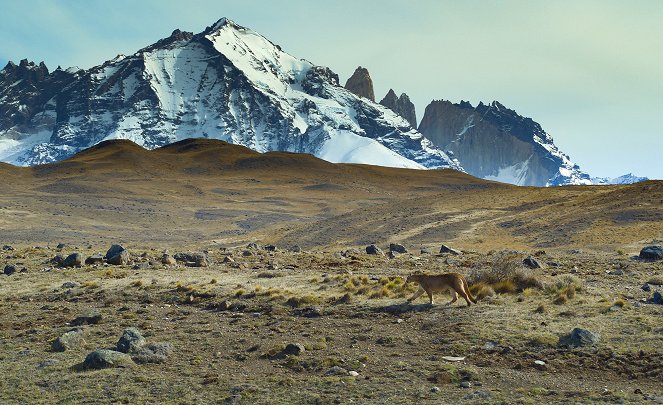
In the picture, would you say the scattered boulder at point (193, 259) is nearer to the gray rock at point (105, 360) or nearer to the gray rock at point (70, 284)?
the gray rock at point (70, 284)

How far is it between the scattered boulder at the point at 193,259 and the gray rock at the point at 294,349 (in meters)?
18.6

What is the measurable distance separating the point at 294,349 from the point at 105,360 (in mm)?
4455

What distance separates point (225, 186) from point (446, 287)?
456 feet

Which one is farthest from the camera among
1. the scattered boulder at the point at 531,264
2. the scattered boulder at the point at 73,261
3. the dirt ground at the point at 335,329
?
the scattered boulder at the point at 73,261

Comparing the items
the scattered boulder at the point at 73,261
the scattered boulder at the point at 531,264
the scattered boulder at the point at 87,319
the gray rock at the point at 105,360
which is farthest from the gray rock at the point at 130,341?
the scattered boulder at the point at 531,264

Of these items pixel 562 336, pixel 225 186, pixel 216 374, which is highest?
→ pixel 225 186

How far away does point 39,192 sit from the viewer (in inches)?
4993

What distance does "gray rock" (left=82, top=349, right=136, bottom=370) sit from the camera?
15.3 meters

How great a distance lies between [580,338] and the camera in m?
15.2

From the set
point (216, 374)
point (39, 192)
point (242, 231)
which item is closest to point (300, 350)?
point (216, 374)

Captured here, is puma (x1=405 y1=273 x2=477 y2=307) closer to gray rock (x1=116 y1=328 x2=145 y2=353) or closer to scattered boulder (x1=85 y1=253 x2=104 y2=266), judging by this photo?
gray rock (x1=116 y1=328 x2=145 y2=353)

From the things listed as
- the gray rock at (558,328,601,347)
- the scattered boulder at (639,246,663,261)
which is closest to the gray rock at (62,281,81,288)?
the gray rock at (558,328,601,347)

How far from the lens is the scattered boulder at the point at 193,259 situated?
34125 mm

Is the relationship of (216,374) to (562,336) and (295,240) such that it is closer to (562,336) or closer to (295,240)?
(562,336)
